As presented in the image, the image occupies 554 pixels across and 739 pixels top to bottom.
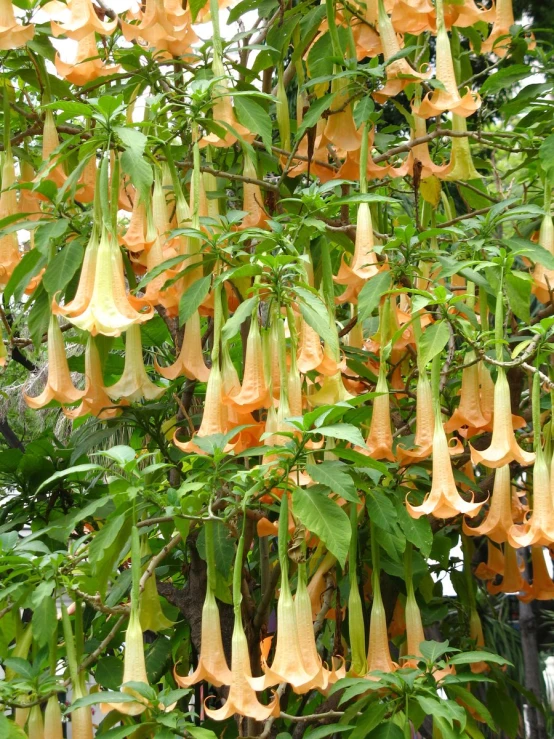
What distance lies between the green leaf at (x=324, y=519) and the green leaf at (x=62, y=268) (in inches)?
22.8

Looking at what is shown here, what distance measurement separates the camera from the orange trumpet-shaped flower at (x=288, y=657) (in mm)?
1316

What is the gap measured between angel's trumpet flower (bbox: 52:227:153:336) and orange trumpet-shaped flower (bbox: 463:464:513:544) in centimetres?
71

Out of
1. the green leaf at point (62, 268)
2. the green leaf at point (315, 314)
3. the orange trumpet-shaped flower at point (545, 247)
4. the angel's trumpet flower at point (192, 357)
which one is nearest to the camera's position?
the green leaf at point (315, 314)

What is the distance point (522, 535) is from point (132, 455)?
2.26 ft

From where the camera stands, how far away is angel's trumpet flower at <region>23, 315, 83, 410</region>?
170 cm

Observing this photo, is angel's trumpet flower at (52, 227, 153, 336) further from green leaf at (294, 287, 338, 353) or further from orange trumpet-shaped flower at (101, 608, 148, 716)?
orange trumpet-shaped flower at (101, 608, 148, 716)

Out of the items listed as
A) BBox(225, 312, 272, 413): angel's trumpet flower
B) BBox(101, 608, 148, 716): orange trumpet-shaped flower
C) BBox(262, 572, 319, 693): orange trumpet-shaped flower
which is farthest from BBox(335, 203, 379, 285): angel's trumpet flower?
BBox(101, 608, 148, 716): orange trumpet-shaped flower

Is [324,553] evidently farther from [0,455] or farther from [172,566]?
[0,455]

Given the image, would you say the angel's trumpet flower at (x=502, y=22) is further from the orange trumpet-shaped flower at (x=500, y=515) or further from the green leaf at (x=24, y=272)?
the green leaf at (x=24, y=272)

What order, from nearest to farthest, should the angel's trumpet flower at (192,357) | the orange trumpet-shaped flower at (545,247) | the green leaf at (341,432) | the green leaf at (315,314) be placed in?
the green leaf at (341,432) < the green leaf at (315,314) < the angel's trumpet flower at (192,357) < the orange trumpet-shaped flower at (545,247)

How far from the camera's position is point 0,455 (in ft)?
7.06

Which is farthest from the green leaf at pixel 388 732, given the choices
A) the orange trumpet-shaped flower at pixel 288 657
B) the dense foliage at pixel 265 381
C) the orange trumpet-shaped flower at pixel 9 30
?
the orange trumpet-shaped flower at pixel 9 30

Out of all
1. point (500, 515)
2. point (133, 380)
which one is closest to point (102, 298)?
point (133, 380)

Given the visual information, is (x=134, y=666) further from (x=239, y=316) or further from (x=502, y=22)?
(x=502, y=22)
